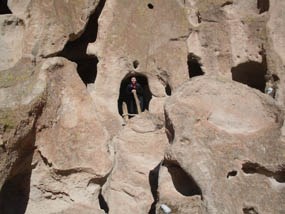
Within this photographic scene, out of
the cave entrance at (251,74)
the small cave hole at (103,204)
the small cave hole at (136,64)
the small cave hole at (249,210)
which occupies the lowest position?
the small cave hole at (103,204)

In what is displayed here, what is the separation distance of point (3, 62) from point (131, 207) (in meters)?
2.61

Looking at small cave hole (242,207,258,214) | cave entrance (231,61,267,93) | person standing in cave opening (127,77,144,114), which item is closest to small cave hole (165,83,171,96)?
person standing in cave opening (127,77,144,114)

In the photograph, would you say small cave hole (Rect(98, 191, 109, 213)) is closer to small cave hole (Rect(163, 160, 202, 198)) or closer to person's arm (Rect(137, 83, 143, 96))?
small cave hole (Rect(163, 160, 202, 198))

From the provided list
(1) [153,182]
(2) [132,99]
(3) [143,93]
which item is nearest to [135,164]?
(1) [153,182]

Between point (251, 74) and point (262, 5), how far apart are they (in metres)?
1.13

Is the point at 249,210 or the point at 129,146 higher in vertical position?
the point at 249,210

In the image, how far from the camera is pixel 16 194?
5.27 metres

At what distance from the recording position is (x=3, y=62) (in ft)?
23.6

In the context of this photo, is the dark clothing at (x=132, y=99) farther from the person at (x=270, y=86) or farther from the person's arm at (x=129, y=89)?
the person at (x=270, y=86)

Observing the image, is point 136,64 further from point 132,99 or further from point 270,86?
point 270,86

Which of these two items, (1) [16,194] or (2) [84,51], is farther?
(2) [84,51]

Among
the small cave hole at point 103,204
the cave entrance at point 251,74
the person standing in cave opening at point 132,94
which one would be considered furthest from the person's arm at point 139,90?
the small cave hole at point 103,204

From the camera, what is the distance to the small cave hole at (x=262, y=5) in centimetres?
869

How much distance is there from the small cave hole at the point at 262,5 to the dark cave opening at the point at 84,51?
8.66 ft
